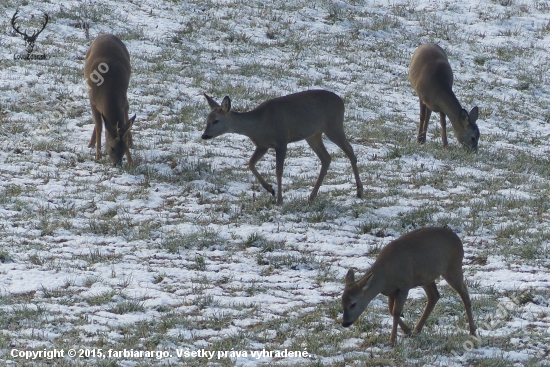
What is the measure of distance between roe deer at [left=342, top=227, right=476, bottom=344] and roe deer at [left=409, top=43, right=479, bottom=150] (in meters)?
7.59

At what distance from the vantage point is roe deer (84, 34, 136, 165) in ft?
41.5

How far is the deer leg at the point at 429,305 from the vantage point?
7538 millimetres

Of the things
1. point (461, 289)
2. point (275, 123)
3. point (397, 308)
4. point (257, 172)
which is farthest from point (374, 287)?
point (275, 123)

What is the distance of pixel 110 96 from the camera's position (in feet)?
42.9

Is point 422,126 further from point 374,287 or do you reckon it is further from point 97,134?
point 374,287

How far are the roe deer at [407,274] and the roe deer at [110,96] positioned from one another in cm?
616

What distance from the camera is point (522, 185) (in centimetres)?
1246

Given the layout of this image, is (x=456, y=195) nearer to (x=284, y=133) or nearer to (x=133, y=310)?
(x=284, y=133)

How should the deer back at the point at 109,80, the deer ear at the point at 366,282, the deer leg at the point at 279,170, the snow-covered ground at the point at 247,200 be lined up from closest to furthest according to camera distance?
the deer ear at the point at 366,282 → the snow-covered ground at the point at 247,200 → the deer leg at the point at 279,170 → the deer back at the point at 109,80

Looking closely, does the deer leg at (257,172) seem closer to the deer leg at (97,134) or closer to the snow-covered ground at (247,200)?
the snow-covered ground at (247,200)

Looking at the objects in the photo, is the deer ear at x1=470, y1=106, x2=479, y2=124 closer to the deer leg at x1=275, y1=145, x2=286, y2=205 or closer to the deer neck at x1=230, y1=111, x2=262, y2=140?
the deer leg at x1=275, y1=145, x2=286, y2=205

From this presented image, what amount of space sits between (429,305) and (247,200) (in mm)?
4270

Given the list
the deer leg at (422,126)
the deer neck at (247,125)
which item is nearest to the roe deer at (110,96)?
the deer neck at (247,125)

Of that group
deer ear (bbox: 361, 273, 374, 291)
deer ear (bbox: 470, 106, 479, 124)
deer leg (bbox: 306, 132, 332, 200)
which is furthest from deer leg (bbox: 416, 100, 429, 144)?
deer ear (bbox: 361, 273, 374, 291)
